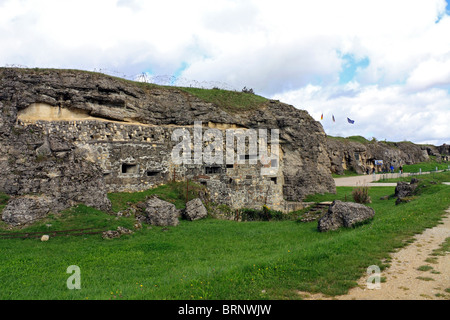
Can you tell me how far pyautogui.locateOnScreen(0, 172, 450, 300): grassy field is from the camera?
6426 millimetres

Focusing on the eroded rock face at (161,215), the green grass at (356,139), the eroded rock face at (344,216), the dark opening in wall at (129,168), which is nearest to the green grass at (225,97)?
the dark opening in wall at (129,168)

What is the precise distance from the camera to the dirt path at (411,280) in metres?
5.51

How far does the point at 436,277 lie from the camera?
6.22 metres

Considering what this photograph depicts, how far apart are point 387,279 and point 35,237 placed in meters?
11.3

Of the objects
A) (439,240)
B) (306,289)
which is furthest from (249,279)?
(439,240)

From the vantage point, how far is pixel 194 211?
1633cm

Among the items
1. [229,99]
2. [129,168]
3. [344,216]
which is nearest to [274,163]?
[229,99]

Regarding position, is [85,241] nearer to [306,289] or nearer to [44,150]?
[44,150]

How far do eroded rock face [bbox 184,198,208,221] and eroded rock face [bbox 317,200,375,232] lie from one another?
6225 millimetres

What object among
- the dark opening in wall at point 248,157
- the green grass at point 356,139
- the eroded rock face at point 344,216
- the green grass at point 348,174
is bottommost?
the eroded rock face at point 344,216

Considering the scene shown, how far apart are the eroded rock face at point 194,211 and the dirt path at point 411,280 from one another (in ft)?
32.9

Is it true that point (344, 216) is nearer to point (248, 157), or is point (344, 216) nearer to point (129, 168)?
point (248, 157)

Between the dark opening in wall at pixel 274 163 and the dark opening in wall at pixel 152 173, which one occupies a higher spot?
the dark opening in wall at pixel 274 163

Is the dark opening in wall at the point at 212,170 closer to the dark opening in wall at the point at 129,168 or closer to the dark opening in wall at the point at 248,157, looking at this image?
the dark opening in wall at the point at 248,157
